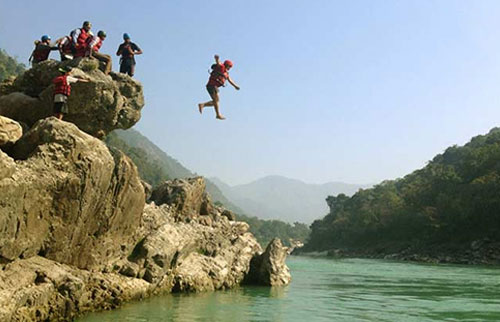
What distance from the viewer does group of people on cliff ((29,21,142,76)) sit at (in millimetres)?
15273

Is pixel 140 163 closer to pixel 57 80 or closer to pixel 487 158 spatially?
pixel 487 158

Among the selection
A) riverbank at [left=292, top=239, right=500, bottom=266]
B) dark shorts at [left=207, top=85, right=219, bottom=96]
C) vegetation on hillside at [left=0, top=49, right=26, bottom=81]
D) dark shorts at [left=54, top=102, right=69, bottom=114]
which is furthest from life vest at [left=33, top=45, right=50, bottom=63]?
vegetation on hillside at [left=0, top=49, right=26, bottom=81]

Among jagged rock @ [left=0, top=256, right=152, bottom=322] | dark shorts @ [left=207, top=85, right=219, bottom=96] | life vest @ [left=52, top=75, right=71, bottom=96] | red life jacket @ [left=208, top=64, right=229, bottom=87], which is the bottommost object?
jagged rock @ [left=0, top=256, right=152, bottom=322]

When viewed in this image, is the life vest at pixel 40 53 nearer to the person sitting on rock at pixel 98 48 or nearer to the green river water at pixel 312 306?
the person sitting on rock at pixel 98 48

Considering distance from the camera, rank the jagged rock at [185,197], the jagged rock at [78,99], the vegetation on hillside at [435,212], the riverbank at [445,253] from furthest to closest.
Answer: the vegetation on hillside at [435,212]
the riverbank at [445,253]
the jagged rock at [185,197]
the jagged rock at [78,99]

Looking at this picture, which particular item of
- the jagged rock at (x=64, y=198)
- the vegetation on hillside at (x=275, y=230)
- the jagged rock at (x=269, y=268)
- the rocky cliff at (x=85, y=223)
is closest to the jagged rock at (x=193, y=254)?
the rocky cliff at (x=85, y=223)

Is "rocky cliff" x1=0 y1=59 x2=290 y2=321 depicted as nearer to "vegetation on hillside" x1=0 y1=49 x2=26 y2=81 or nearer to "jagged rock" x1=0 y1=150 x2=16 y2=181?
"jagged rock" x1=0 y1=150 x2=16 y2=181

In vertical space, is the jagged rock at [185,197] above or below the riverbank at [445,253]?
above

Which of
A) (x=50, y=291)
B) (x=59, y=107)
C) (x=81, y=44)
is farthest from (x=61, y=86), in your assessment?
(x=50, y=291)

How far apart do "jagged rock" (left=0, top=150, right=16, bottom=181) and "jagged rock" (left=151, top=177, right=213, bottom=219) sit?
33.1 ft

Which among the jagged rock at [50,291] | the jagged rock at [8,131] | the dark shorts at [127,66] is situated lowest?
the jagged rock at [50,291]

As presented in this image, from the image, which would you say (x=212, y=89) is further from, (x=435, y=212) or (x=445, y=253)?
(x=435, y=212)

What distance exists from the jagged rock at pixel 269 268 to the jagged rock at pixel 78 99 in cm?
769

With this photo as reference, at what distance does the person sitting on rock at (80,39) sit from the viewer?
15.2m
